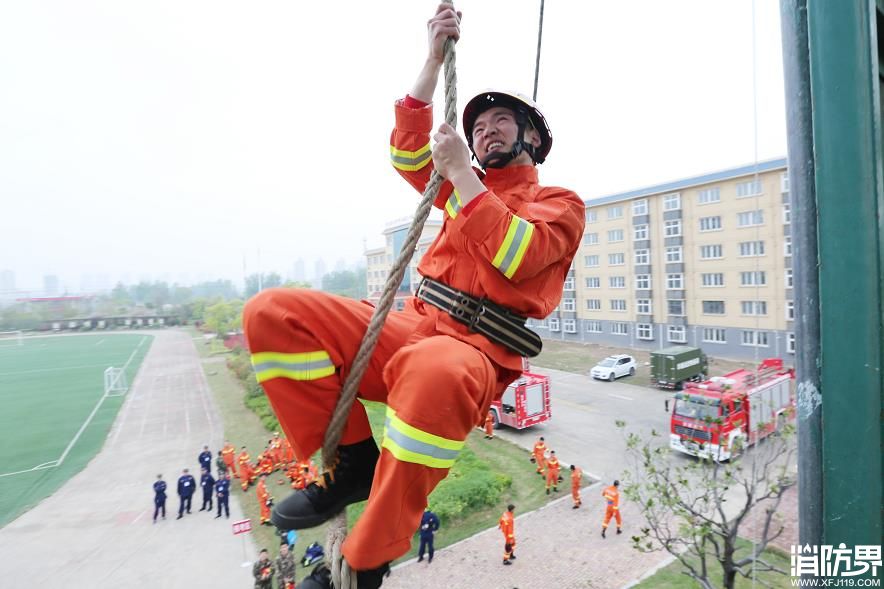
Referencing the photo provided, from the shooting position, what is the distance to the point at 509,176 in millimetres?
1754

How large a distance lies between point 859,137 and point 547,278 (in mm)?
1063

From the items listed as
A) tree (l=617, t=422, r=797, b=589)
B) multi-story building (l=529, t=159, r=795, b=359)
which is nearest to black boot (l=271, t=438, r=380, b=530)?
tree (l=617, t=422, r=797, b=589)

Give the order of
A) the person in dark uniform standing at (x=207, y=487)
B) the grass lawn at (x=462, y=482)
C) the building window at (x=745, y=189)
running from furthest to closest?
1. the building window at (x=745, y=189)
2. the person in dark uniform standing at (x=207, y=487)
3. the grass lawn at (x=462, y=482)

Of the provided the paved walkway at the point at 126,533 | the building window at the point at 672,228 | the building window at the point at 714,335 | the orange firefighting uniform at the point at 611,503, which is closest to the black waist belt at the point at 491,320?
the orange firefighting uniform at the point at 611,503

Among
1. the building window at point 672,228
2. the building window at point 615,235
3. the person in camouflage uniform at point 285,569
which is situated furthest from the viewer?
the building window at point 615,235

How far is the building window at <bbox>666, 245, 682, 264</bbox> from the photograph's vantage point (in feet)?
58.8

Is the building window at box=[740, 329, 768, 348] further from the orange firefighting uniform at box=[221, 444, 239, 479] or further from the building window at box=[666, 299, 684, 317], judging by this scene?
the orange firefighting uniform at box=[221, 444, 239, 479]

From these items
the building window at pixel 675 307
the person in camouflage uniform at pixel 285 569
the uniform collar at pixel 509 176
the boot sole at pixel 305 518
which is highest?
the uniform collar at pixel 509 176

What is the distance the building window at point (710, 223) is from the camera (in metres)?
16.4

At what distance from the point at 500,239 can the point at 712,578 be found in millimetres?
7920

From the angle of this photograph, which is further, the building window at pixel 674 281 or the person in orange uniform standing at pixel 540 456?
the building window at pixel 674 281

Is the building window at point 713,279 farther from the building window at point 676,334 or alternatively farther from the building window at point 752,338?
the building window at point 676,334

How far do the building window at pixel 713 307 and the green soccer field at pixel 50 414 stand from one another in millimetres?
22671

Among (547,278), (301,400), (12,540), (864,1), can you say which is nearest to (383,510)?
(301,400)
